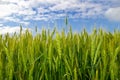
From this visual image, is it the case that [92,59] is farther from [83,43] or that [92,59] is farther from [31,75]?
[31,75]

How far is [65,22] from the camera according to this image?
2119 millimetres

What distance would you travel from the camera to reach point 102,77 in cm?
169

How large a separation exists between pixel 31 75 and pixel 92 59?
18.0 inches

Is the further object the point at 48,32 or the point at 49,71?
the point at 48,32

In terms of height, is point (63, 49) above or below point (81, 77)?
above

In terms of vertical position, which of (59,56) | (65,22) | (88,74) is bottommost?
(88,74)

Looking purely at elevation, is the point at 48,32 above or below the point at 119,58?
above

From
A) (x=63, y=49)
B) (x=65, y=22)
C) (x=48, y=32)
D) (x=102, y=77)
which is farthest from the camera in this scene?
(x=48, y=32)

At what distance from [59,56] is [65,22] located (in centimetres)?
39

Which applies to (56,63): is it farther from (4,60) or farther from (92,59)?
(4,60)

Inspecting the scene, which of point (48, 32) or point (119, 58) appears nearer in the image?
point (119, 58)

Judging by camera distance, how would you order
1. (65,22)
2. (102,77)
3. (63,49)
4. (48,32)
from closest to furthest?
(102,77) < (63,49) < (65,22) < (48,32)

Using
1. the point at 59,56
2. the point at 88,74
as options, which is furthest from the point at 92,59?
the point at 59,56

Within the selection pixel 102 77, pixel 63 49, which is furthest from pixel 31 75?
pixel 102 77
